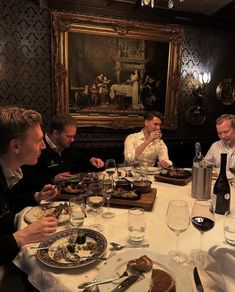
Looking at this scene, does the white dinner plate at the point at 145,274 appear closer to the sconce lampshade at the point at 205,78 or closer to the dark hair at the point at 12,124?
the dark hair at the point at 12,124

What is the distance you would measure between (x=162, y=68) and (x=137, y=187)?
2828 millimetres

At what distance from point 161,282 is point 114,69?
3.40 m


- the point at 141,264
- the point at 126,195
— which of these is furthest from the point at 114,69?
the point at 141,264

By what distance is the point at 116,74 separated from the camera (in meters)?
3.88

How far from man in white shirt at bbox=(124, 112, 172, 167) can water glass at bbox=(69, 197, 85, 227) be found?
1.80 m

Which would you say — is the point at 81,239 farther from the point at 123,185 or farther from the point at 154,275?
the point at 123,185

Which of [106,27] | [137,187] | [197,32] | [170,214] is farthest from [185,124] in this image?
[170,214]

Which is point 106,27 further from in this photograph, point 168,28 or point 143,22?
point 168,28

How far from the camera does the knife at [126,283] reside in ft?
2.78

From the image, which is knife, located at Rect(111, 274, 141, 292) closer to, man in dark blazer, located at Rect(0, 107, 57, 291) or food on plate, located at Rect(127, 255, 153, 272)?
food on plate, located at Rect(127, 255, 153, 272)

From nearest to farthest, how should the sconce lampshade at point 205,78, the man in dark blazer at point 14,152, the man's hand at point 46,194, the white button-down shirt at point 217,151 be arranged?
1. the man in dark blazer at point 14,152
2. the man's hand at point 46,194
3. the white button-down shirt at point 217,151
4. the sconce lampshade at point 205,78

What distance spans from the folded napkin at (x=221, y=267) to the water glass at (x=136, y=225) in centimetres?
32

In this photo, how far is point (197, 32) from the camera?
4250 mm

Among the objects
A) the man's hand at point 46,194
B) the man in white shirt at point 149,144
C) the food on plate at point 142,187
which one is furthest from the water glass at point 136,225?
the man in white shirt at point 149,144
